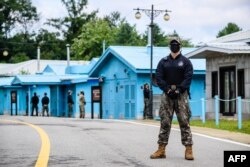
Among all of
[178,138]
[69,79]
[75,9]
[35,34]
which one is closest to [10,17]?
[35,34]

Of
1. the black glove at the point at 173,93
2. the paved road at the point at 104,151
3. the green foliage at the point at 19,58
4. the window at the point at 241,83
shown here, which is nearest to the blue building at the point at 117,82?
the window at the point at 241,83

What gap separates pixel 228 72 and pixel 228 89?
80cm

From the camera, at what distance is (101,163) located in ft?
27.0

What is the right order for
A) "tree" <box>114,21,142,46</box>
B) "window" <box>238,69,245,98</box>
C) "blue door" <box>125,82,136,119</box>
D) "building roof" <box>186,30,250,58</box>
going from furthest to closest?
"tree" <box>114,21,142,46</box>
"blue door" <box>125,82,136,119</box>
"window" <box>238,69,245,98</box>
"building roof" <box>186,30,250,58</box>

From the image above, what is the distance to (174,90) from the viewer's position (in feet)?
29.2

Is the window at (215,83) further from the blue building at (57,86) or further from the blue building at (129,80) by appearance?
the blue building at (57,86)

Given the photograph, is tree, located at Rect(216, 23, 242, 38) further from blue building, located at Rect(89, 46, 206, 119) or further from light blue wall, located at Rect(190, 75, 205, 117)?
light blue wall, located at Rect(190, 75, 205, 117)

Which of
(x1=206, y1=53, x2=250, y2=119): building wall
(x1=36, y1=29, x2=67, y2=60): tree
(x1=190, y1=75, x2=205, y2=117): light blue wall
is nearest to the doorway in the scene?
(x1=206, y1=53, x2=250, y2=119): building wall

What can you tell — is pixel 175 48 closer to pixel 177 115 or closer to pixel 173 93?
pixel 173 93

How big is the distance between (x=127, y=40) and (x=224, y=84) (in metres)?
52.4

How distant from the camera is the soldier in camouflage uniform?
8.91m

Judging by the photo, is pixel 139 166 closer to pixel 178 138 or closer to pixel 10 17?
pixel 178 138

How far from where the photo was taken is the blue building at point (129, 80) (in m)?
32.4

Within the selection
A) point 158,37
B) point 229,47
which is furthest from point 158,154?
point 158,37
